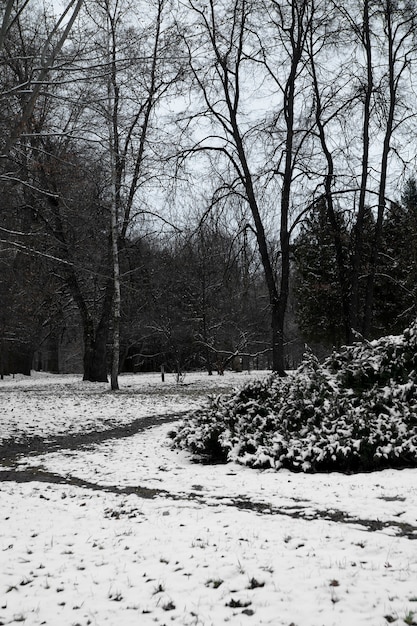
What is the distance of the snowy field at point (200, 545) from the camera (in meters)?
2.90

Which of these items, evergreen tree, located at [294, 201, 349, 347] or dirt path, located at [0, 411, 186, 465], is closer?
dirt path, located at [0, 411, 186, 465]

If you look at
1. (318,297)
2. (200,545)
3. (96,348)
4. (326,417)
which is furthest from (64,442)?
(318,297)

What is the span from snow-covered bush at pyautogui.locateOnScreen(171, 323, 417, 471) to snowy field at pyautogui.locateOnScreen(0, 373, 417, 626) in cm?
36

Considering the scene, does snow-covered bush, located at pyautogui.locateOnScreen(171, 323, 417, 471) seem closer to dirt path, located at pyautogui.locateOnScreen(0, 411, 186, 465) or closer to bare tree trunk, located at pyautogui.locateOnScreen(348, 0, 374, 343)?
dirt path, located at pyautogui.locateOnScreen(0, 411, 186, 465)

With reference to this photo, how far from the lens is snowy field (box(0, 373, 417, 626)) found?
290 cm

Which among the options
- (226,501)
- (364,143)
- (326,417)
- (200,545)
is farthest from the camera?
(364,143)

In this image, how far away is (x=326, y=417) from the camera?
6984 mm

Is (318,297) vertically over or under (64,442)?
over

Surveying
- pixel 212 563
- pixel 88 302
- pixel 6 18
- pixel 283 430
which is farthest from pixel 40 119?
pixel 88 302

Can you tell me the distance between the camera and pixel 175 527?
4.30 m

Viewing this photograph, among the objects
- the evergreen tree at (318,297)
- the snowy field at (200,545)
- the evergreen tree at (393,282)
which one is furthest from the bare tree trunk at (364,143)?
the snowy field at (200,545)

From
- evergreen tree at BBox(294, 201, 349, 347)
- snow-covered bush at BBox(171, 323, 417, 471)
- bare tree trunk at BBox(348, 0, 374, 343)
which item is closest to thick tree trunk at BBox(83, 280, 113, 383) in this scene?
evergreen tree at BBox(294, 201, 349, 347)

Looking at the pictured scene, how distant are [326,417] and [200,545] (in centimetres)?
355

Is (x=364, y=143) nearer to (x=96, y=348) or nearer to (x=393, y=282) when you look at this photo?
(x=393, y=282)
